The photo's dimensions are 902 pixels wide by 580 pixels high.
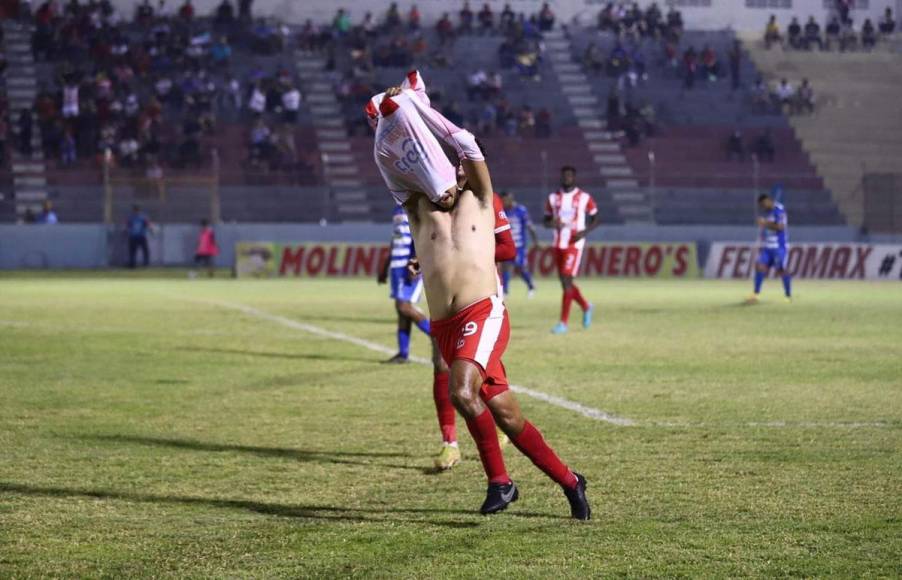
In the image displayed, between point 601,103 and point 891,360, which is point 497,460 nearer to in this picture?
point 891,360

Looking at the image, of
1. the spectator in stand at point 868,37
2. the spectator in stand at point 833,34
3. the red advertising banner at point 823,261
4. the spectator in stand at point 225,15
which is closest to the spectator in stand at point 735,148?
the red advertising banner at point 823,261

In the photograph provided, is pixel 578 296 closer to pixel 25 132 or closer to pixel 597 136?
pixel 25 132

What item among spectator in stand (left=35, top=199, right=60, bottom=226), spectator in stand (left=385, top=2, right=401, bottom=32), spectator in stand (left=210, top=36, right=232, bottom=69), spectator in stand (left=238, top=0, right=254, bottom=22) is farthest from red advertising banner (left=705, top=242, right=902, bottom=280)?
spectator in stand (left=35, top=199, right=60, bottom=226)

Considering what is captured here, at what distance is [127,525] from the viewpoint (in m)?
6.85

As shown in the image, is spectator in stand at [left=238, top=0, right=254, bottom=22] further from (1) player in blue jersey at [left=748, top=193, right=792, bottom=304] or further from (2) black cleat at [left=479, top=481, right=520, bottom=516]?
(2) black cleat at [left=479, top=481, right=520, bottom=516]

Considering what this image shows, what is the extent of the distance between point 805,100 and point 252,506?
48717 mm

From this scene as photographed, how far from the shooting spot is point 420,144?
7.04 meters

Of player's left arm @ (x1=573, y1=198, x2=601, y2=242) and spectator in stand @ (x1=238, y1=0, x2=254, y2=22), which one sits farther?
spectator in stand @ (x1=238, y1=0, x2=254, y2=22)

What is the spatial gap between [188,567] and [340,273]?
124 ft

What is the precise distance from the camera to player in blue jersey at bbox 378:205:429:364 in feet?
50.9

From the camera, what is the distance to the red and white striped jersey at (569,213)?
841 inches

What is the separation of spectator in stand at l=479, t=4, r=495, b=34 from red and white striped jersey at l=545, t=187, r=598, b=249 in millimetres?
34396

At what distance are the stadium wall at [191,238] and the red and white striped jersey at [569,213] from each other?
2274cm

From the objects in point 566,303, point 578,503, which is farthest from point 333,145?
point 578,503
